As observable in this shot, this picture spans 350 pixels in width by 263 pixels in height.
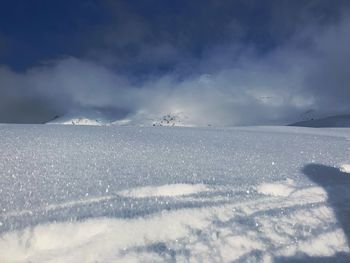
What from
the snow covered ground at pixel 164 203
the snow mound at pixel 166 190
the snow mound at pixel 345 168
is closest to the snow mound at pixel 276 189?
the snow covered ground at pixel 164 203

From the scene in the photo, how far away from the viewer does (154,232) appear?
3.27 meters

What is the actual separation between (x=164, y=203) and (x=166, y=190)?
31 centimetres

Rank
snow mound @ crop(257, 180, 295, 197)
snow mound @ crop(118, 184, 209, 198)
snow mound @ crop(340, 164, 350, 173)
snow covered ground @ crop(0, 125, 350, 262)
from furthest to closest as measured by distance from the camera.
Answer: snow mound @ crop(340, 164, 350, 173) < snow mound @ crop(257, 180, 295, 197) < snow mound @ crop(118, 184, 209, 198) < snow covered ground @ crop(0, 125, 350, 262)

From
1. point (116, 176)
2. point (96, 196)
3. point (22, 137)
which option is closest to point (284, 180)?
point (116, 176)

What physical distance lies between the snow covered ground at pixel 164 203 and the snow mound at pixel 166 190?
0.01 meters

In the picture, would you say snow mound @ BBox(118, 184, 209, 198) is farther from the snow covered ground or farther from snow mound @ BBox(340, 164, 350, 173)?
snow mound @ BBox(340, 164, 350, 173)

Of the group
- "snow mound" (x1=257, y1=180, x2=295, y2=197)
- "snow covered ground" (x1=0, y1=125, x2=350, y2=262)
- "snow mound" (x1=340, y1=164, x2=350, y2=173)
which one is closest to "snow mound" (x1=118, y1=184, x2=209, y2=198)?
"snow covered ground" (x1=0, y1=125, x2=350, y2=262)

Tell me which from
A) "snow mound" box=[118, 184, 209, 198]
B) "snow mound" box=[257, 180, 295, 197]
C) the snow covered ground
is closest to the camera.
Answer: the snow covered ground

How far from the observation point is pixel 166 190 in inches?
157

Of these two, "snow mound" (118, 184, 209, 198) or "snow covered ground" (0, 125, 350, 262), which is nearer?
"snow covered ground" (0, 125, 350, 262)

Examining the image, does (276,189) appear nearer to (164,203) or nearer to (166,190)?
(166,190)

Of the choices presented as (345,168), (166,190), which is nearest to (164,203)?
(166,190)

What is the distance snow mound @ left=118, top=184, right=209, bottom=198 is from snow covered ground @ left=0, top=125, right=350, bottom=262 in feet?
0.04

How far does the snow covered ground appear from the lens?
10.2ft
